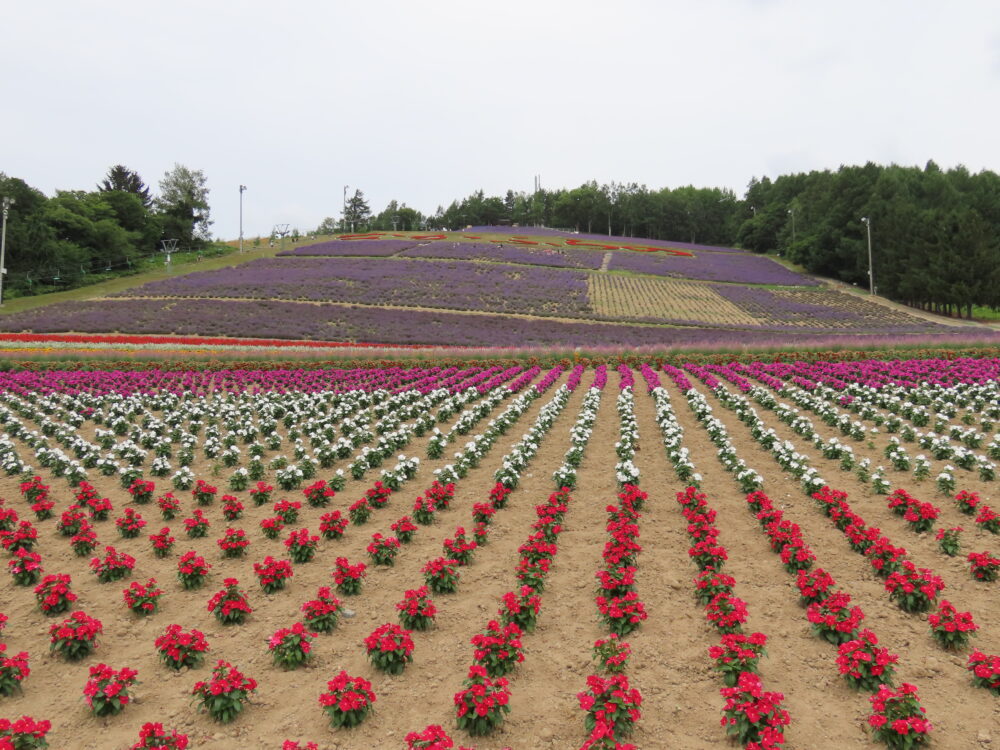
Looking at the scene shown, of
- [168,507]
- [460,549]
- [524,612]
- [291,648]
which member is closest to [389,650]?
[291,648]

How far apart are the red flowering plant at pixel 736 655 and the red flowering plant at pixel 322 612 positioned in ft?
13.7

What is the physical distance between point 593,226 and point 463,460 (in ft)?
430

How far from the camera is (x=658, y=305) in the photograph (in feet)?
187

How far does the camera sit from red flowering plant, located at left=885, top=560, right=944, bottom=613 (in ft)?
24.6

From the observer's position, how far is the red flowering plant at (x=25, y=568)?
8867 millimetres

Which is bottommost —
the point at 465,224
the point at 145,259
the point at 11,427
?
the point at 11,427

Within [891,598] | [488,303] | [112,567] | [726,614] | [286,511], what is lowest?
[112,567]

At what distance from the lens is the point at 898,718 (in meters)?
5.45

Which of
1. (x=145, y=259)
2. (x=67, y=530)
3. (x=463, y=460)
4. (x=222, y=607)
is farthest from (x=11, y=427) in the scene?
(x=145, y=259)

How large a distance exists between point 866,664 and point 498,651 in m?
3.54

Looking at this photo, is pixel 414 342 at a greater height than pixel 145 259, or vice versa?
pixel 145 259

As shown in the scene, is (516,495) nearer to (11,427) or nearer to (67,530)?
(67,530)

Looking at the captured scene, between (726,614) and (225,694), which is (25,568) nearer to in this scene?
(225,694)

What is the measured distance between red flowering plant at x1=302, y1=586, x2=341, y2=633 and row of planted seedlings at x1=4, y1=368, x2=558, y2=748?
11 millimetres
